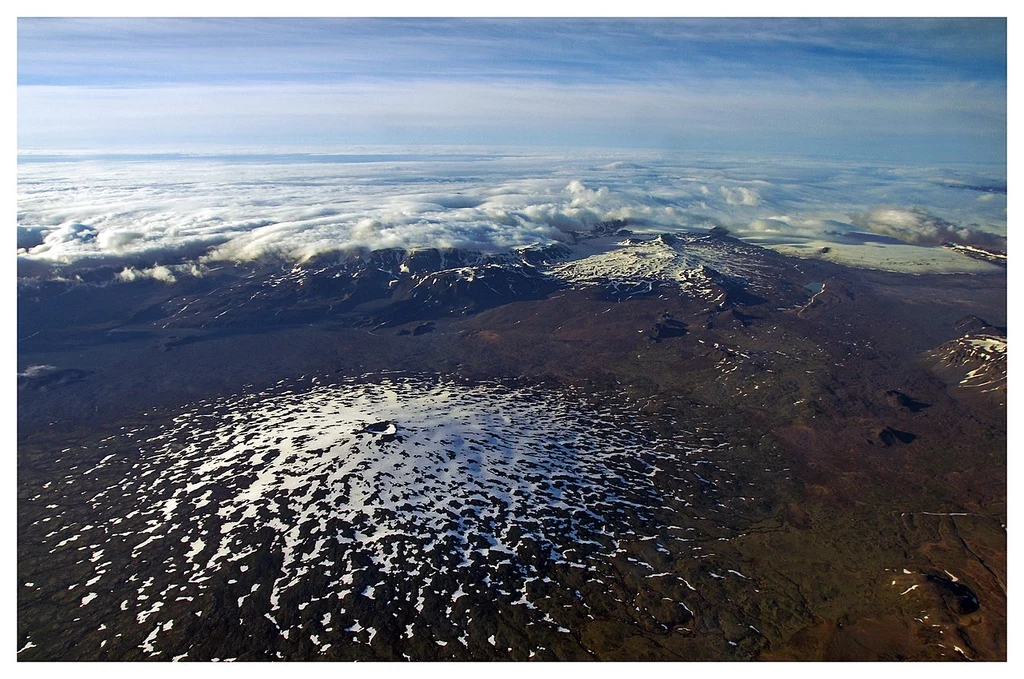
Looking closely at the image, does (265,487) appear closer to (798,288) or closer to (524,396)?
(524,396)

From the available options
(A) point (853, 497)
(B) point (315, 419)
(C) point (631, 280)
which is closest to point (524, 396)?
(B) point (315, 419)

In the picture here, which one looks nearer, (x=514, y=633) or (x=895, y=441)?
(x=514, y=633)

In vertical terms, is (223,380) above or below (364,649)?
above

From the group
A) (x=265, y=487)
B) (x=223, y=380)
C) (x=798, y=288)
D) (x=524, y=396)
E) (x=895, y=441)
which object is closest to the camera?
(x=265, y=487)

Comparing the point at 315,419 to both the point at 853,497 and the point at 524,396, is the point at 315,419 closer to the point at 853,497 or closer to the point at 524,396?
the point at 524,396

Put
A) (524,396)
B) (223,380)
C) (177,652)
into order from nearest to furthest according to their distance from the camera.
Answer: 1. (177,652)
2. (524,396)
3. (223,380)

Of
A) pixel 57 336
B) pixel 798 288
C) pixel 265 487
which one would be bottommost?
pixel 265 487

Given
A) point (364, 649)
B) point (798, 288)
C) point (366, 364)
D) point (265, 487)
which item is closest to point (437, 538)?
point (364, 649)
